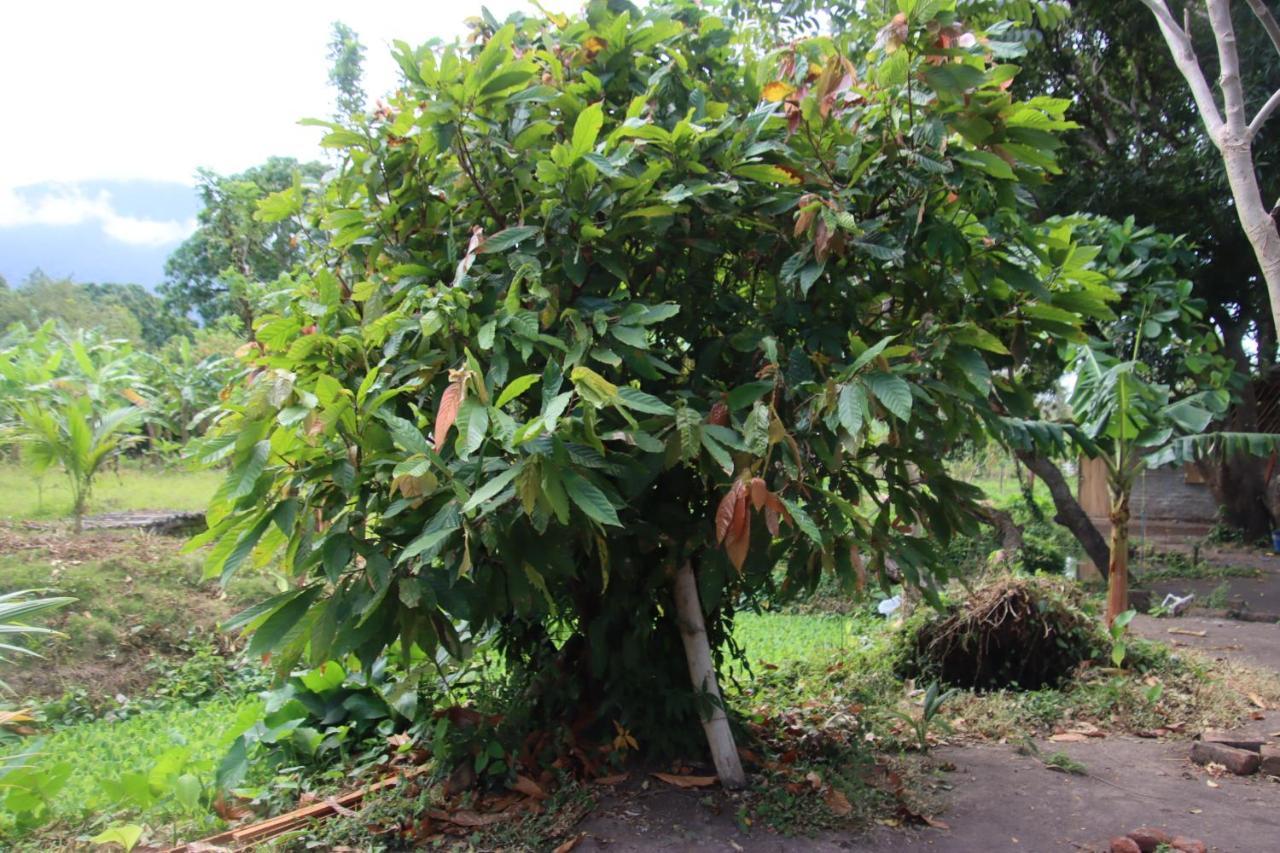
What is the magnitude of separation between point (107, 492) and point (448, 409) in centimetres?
1035

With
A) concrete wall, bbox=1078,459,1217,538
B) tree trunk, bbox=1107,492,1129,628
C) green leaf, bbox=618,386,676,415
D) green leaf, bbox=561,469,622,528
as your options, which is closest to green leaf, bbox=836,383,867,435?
green leaf, bbox=618,386,676,415

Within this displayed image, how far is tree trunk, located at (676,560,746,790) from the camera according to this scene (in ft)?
12.0

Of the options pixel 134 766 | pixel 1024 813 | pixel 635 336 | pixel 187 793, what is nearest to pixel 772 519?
pixel 635 336

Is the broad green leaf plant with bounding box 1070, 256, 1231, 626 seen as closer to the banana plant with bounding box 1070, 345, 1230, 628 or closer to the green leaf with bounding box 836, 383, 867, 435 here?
the banana plant with bounding box 1070, 345, 1230, 628

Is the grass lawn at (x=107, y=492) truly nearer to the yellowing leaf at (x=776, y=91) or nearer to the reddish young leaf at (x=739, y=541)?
the yellowing leaf at (x=776, y=91)

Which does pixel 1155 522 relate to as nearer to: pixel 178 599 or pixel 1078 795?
pixel 1078 795

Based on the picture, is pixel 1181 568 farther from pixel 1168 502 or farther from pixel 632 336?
pixel 632 336

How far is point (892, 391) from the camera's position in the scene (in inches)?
106

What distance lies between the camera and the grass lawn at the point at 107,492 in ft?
Answer: 30.9

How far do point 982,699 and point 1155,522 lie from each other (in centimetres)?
1364

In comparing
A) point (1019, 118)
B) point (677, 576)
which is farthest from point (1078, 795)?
point (1019, 118)

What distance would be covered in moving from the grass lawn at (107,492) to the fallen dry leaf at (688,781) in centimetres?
655

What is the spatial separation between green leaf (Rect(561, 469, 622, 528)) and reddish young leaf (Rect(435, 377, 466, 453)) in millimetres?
320

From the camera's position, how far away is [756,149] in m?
3.12
